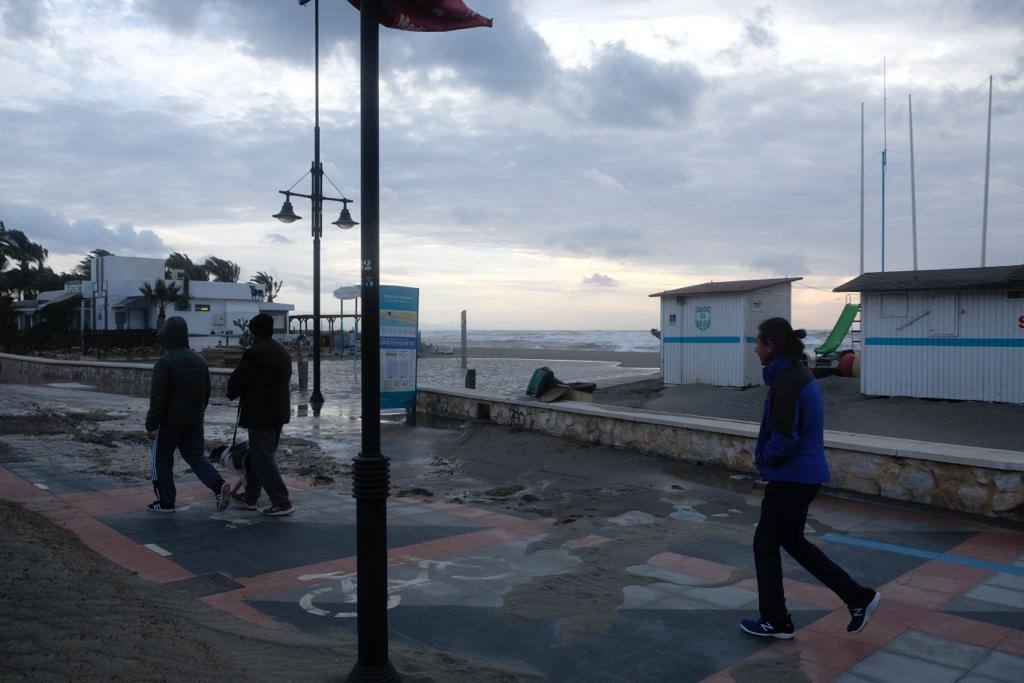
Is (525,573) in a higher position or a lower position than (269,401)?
lower

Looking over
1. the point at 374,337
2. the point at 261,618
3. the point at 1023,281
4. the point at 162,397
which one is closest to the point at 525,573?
the point at 261,618

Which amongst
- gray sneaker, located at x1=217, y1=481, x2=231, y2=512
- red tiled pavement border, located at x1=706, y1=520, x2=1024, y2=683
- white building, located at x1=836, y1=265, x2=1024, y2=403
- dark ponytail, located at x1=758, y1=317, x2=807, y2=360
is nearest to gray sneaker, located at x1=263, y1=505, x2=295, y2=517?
gray sneaker, located at x1=217, y1=481, x2=231, y2=512

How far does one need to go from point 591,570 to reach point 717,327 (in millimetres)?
15080

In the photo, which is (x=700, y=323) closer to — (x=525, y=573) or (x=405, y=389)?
(x=405, y=389)

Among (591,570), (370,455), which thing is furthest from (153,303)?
(370,455)

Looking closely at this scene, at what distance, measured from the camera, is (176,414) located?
22.9ft

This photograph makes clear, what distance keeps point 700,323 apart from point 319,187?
33.1 ft

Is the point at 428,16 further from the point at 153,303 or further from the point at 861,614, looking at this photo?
the point at 153,303

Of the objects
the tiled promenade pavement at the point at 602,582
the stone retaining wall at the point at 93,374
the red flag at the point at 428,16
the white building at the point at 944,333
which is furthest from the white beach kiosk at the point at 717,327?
the red flag at the point at 428,16

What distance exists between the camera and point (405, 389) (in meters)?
14.6

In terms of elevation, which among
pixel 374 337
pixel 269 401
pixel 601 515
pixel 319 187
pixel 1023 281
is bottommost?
pixel 601 515

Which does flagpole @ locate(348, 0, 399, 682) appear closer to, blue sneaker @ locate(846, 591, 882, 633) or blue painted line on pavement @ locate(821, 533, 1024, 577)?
blue sneaker @ locate(846, 591, 882, 633)

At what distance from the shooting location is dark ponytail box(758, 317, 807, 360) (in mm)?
4398

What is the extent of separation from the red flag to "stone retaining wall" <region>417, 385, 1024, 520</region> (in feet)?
19.5
